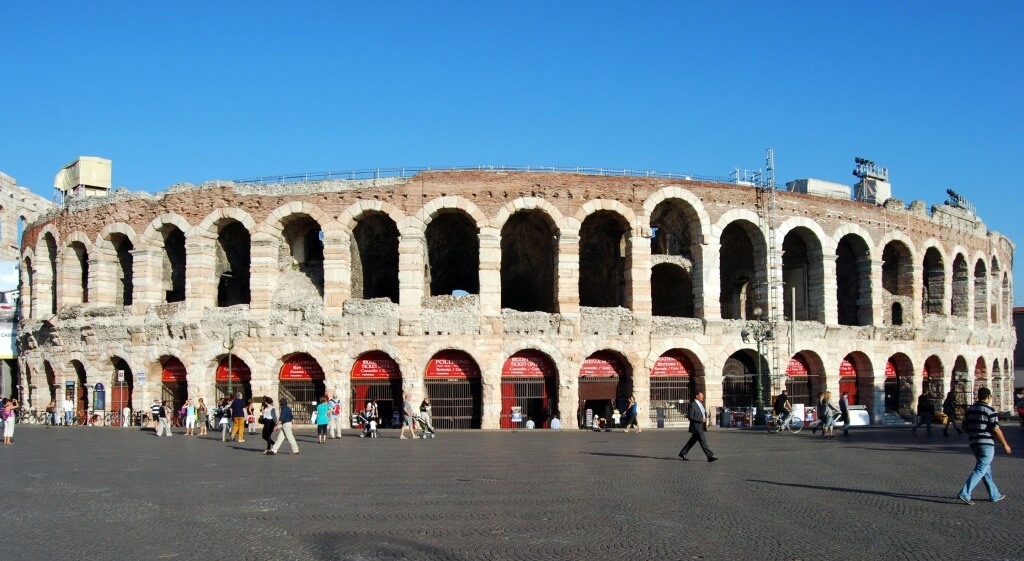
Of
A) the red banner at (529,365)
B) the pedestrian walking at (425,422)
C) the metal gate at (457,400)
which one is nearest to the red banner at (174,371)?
the metal gate at (457,400)

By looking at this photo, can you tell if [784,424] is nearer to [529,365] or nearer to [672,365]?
[672,365]

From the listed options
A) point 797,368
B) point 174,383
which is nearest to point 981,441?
point 797,368

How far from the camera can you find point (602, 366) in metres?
31.4

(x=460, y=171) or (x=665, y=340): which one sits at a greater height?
(x=460, y=171)

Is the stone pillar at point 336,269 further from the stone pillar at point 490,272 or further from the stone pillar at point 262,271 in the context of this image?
the stone pillar at point 490,272

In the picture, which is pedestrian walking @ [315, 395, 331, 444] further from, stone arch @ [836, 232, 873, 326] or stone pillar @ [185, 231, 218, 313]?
stone arch @ [836, 232, 873, 326]

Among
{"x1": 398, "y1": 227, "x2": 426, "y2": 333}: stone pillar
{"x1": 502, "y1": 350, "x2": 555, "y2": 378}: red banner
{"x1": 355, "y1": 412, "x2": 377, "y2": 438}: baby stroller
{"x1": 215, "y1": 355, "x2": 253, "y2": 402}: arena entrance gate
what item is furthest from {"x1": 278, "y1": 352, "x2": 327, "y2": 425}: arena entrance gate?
{"x1": 502, "y1": 350, "x2": 555, "y2": 378}: red banner

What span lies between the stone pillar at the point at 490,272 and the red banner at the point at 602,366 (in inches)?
154

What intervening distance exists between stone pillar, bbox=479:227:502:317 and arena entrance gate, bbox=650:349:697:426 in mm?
6536

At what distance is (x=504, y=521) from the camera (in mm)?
10141

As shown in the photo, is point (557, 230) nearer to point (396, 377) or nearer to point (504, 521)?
point (396, 377)

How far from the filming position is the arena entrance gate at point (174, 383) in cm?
3228

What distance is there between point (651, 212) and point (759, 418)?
28.2 ft

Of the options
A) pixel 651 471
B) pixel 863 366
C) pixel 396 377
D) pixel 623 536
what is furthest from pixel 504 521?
pixel 863 366
